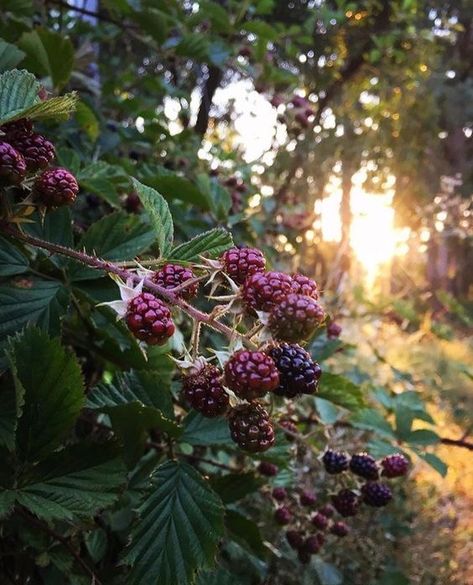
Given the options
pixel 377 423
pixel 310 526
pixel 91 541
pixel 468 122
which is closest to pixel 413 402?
pixel 377 423

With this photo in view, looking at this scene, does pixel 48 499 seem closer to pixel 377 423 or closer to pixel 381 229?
pixel 377 423

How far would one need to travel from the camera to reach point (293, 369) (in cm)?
45

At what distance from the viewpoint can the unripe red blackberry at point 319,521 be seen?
39.3 inches

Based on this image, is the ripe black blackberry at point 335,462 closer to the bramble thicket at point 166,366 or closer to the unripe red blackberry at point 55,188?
the bramble thicket at point 166,366

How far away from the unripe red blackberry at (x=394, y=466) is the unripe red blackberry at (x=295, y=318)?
55 centimetres

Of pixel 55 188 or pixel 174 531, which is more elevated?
pixel 55 188

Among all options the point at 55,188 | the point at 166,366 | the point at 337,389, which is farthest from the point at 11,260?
the point at 337,389

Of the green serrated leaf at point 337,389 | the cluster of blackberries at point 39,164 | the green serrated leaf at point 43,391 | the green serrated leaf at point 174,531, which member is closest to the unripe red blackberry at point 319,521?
the green serrated leaf at point 337,389

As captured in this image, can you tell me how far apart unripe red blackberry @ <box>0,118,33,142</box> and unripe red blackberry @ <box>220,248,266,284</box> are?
199mm

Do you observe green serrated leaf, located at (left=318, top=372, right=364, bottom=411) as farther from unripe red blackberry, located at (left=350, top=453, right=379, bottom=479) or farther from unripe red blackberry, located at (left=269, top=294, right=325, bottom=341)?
unripe red blackberry, located at (left=269, top=294, right=325, bottom=341)

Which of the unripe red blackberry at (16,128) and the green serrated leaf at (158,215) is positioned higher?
the unripe red blackberry at (16,128)

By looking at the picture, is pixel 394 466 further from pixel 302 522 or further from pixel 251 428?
pixel 251 428

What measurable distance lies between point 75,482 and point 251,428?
214 millimetres

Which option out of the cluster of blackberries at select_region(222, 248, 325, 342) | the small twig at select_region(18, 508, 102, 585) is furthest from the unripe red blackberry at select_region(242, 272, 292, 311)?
the small twig at select_region(18, 508, 102, 585)
